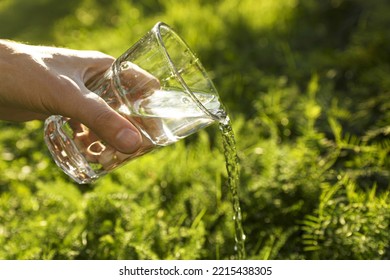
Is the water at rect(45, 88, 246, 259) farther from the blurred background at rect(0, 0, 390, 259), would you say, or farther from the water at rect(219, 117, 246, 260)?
the blurred background at rect(0, 0, 390, 259)

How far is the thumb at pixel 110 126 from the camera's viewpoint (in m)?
2.14

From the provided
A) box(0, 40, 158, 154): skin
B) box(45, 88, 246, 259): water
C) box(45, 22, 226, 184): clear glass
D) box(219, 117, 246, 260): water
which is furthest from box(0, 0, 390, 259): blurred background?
box(0, 40, 158, 154): skin

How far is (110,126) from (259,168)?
1.41 meters

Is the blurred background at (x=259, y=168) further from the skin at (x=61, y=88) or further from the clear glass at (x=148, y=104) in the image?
the skin at (x=61, y=88)

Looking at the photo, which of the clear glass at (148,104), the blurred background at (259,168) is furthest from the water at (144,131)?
the blurred background at (259,168)

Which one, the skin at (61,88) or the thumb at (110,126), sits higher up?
the skin at (61,88)

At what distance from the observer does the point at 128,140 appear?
214 cm

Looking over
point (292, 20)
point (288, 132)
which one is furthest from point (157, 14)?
point (288, 132)

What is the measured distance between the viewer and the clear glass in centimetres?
217

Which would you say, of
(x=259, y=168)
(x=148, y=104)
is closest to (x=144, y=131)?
(x=148, y=104)

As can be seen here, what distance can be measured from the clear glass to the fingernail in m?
0.08

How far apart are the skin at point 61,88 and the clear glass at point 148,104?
47 mm

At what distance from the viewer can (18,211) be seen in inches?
133
